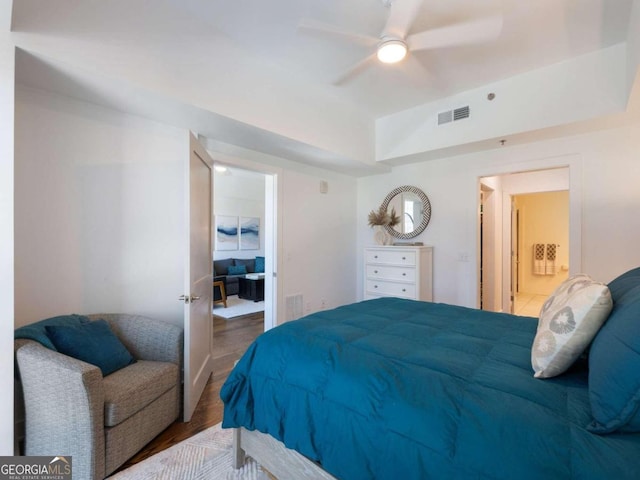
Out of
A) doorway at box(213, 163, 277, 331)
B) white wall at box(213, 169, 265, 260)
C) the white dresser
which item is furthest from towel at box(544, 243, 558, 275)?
white wall at box(213, 169, 265, 260)

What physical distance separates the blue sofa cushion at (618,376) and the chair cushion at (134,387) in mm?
2066

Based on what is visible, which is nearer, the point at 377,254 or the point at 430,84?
the point at 430,84

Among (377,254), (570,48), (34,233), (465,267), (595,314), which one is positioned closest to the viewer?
(595,314)

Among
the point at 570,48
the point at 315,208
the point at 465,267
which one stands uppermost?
the point at 570,48

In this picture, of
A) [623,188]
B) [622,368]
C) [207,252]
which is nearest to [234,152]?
[207,252]

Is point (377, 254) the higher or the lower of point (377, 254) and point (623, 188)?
the lower

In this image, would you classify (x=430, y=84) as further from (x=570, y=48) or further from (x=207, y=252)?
(x=207, y=252)

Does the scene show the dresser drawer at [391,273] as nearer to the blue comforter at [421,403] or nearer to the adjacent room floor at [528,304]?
the blue comforter at [421,403]

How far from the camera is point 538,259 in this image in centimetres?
726

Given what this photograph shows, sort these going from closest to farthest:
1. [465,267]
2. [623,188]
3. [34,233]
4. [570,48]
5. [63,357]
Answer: [63,357] → [34,233] → [570,48] → [623,188] → [465,267]

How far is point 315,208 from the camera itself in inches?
166

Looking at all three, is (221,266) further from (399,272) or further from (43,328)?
(43,328)

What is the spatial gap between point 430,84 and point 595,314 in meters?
2.76

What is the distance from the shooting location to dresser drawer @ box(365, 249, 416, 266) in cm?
370
